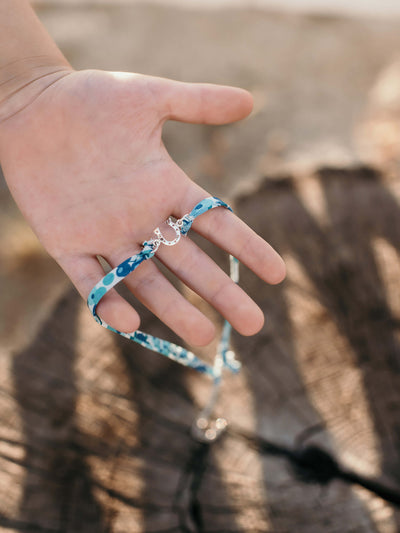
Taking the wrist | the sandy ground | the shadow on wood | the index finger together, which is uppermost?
the sandy ground

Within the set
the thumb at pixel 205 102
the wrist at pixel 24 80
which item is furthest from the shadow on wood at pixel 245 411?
the wrist at pixel 24 80

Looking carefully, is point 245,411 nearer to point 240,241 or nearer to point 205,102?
point 240,241

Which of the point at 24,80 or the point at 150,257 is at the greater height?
the point at 24,80

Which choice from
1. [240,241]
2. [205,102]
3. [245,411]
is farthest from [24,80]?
[245,411]

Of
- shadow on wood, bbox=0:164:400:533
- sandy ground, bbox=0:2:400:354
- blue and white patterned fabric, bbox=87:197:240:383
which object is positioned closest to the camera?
blue and white patterned fabric, bbox=87:197:240:383

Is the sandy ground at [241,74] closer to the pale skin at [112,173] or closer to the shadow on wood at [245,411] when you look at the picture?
the shadow on wood at [245,411]

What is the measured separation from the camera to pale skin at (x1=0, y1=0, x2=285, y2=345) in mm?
1216

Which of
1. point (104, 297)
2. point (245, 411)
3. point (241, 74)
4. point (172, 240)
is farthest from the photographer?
point (241, 74)

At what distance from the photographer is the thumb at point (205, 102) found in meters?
1.26

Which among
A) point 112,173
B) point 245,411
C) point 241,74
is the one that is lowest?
point 245,411

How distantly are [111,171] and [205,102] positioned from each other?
0.33 m

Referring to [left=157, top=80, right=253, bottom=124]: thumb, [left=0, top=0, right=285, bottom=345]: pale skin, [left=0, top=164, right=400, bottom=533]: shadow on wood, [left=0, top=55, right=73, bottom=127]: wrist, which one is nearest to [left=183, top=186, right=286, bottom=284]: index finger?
[left=0, top=0, right=285, bottom=345]: pale skin

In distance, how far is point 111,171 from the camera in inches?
51.4

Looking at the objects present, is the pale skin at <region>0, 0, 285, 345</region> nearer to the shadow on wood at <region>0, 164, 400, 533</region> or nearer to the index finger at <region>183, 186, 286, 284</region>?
the index finger at <region>183, 186, 286, 284</region>
